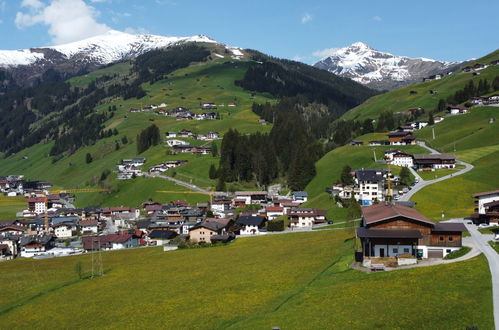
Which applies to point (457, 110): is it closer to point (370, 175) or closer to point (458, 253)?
point (370, 175)

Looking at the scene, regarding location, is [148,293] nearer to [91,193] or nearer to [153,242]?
[153,242]

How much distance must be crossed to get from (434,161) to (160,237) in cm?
6945

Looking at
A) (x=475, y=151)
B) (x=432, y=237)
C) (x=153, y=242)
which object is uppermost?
(x=475, y=151)

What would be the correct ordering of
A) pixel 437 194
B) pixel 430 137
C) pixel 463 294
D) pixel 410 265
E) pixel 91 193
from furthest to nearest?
1. pixel 91 193
2. pixel 430 137
3. pixel 437 194
4. pixel 410 265
5. pixel 463 294

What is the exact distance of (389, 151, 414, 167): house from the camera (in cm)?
12319

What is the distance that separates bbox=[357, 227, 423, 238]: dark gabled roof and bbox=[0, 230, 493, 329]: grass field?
3.48m

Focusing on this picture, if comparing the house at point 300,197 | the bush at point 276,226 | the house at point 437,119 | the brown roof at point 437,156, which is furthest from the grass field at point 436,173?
the house at point 437,119

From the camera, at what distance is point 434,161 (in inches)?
4510

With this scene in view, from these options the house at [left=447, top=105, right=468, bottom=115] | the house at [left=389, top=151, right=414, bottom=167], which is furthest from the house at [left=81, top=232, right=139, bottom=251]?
the house at [left=447, top=105, right=468, bottom=115]

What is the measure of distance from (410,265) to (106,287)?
114 feet

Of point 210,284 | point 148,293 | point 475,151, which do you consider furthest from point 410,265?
point 475,151

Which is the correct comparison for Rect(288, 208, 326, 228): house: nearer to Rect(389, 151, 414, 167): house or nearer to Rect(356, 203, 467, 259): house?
Rect(389, 151, 414, 167): house

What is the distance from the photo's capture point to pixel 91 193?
173000mm

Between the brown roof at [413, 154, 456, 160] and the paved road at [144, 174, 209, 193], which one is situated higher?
the brown roof at [413, 154, 456, 160]
